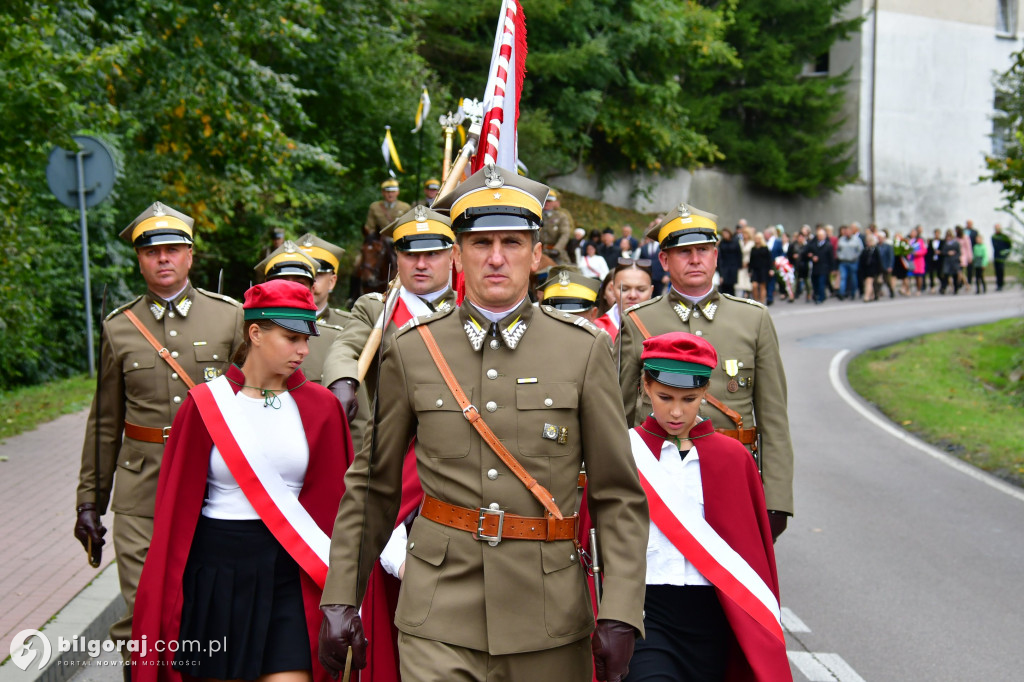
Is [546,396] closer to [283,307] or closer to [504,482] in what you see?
[504,482]

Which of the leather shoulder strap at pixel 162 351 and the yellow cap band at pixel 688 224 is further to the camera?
the yellow cap band at pixel 688 224

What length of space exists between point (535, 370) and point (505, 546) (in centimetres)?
53

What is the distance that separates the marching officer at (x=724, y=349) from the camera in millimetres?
6012

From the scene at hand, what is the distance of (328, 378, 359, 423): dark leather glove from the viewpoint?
5586 mm

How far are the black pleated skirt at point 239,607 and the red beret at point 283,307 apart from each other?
0.74m

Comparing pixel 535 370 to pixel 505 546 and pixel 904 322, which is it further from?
pixel 904 322

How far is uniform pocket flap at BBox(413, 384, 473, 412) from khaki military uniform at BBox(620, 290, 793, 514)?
101 inches

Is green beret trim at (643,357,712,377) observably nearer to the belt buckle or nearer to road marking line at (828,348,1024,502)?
the belt buckle

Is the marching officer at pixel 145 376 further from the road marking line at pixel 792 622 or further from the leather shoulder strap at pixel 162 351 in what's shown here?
the road marking line at pixel 792 622

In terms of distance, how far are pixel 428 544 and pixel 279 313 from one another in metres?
1.31

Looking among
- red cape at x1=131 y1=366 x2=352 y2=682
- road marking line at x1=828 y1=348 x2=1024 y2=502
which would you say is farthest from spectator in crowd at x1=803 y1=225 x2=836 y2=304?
red cape at x1=131 y1=366 x2=352 y2=682

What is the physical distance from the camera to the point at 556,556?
3.59 meters
